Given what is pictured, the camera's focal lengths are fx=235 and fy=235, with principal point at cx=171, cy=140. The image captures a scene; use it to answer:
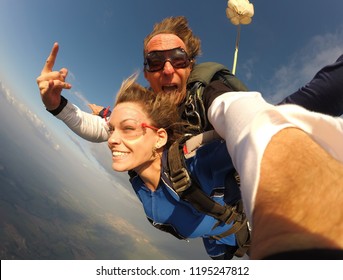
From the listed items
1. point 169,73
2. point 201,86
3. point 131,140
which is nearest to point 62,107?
point 131,140

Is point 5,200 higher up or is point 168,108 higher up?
point 168,108

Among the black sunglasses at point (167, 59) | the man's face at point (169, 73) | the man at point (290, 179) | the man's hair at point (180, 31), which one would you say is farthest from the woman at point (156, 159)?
the man at point (290, 179)

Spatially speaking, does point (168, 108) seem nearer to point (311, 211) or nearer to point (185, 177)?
point (185, 177)

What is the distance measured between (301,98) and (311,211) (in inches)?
39.5

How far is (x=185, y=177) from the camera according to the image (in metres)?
1.44

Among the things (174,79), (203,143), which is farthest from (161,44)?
(203,143)

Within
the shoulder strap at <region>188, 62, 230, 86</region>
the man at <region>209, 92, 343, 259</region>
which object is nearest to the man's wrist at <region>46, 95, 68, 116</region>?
the shoulder strap at <region>188, 62, 230, 86</region>

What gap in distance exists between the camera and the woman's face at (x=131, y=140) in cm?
171

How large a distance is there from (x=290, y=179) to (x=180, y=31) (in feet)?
6.76

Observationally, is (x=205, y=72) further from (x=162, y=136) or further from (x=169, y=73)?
(x=162, y=136)

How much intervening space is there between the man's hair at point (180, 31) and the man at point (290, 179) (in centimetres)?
169

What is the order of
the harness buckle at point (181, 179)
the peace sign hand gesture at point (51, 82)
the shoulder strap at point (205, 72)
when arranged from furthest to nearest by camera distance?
the peace sign hand gesture at point (51, 82), the shoulder strap at point (205, 72), the harness buckle at point (181, 179)

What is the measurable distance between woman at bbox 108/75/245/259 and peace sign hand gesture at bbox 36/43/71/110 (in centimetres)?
44

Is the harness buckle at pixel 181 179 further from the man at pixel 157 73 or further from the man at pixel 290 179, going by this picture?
the man at pixel 290 179
